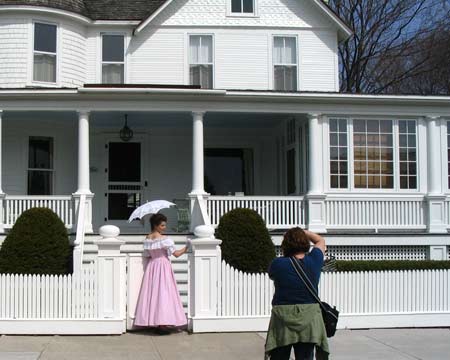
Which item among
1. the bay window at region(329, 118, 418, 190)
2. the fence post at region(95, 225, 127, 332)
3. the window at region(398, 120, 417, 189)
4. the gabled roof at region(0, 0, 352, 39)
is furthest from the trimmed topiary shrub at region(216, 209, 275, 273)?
the gabled roof at region(0, 0, 352, 39)

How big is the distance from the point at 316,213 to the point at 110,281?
7282 millimetres

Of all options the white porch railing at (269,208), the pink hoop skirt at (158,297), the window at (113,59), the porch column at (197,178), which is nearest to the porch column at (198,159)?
the porch column at (197,178)

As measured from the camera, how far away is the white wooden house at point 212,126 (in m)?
15.8

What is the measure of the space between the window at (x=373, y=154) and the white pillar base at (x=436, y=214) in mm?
1063

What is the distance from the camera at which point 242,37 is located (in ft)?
62.3

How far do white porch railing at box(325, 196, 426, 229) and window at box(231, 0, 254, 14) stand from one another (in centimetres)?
639

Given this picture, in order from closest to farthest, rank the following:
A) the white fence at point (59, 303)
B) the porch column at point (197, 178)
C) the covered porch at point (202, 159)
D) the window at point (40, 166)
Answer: the white fence at point (59, 303) < the porch column at point (197, 178) < the covered porch at point (202, 159) < the window at point (40, 166)

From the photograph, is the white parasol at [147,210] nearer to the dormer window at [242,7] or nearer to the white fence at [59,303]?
the white fence at [59,303]

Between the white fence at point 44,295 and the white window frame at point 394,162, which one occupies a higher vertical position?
the white window frame at point 394,162

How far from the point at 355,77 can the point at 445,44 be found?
4916 mm

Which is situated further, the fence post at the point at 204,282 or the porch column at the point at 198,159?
the porch column at the point at 198,159

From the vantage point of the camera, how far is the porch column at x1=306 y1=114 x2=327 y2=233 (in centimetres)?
1587

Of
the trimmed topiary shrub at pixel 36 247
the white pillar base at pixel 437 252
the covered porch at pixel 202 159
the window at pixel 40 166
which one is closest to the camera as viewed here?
the trimmed topiary shrub at pixel 36 247

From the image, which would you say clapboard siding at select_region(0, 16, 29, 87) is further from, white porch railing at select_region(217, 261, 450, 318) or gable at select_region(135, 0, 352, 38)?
white porch railing at select_region(217, 261, 450, 318)
